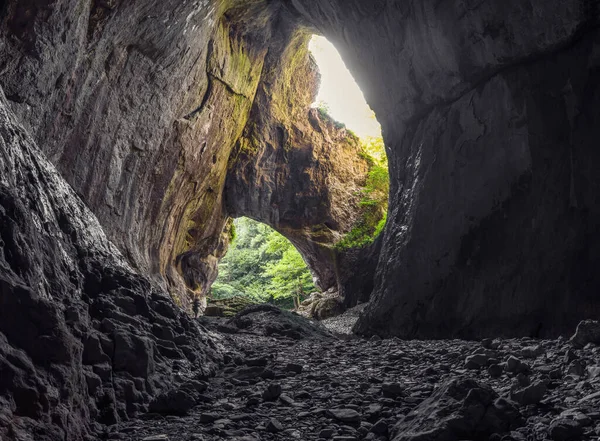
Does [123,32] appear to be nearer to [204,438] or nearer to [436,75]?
[436,75]

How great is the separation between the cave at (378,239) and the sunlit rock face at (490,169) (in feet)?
0.10

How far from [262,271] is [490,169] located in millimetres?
26175

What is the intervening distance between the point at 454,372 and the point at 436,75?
19.6 ft

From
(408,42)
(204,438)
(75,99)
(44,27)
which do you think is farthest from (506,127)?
(75,99)

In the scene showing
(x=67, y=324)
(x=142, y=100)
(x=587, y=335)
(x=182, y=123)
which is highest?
(x=182, y=123)

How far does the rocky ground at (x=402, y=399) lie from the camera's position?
2.55 meters

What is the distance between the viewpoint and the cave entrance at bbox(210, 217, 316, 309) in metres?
28.1

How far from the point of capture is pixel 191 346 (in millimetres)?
5430

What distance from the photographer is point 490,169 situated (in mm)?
7191

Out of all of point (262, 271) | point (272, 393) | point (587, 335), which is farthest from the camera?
point (262, 271)

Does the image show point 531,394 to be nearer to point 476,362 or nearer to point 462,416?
point 462,416

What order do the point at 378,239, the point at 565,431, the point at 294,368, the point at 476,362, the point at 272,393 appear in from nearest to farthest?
the point at 565,431 < the point at 272,393 < the point at 476,362 < the point at 294,368 < the point at 378,239

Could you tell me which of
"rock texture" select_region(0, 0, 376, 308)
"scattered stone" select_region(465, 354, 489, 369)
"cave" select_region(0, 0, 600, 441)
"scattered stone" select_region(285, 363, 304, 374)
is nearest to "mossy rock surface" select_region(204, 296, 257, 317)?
"rock texture" select_region(0, 0, 376, 308)

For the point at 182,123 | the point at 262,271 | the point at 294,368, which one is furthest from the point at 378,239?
the point at 262,271
